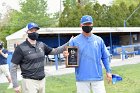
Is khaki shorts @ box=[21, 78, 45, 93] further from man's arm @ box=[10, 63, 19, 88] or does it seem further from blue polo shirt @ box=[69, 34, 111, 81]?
blue polo shirt @ box=[69, 34, 111, 81]

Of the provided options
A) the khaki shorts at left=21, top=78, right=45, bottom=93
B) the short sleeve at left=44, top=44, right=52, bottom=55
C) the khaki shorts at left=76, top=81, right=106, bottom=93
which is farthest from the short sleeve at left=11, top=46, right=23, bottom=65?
the khaki shorts at left=76, top=81, right=106, bottom=93

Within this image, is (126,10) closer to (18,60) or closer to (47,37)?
(47,37)

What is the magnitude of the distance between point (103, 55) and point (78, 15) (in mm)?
33039

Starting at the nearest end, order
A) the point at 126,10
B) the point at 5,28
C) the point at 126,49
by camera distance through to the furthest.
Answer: the point at 126,49 < the point at 126,10 < the point at 5,28

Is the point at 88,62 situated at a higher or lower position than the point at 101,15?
higher

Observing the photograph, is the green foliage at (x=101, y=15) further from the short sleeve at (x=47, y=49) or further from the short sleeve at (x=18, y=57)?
the short sleeve at (x=18, y=57)

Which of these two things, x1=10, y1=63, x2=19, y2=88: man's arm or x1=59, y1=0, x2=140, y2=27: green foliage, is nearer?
x1=10, y1=63, x2=19, y2=88: man's arm

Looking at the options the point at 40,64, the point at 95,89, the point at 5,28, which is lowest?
the point at 5,28

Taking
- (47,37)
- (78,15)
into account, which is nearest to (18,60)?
(47,37)

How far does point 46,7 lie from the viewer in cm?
6838

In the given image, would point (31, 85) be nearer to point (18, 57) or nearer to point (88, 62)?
point (18, 57)

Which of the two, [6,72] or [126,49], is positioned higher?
[6,72]

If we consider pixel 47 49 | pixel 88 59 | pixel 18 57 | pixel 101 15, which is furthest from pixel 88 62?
pixel 101 15

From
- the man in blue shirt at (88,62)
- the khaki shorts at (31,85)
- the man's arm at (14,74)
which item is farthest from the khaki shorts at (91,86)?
the man's arm at (14,74)
